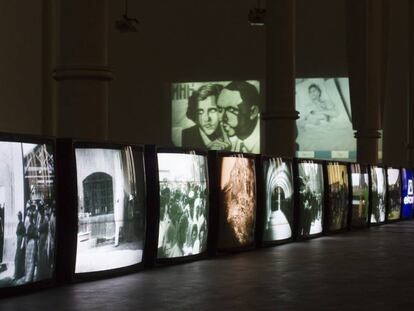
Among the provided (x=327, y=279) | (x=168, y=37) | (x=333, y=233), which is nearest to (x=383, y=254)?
(x=327, y=279)

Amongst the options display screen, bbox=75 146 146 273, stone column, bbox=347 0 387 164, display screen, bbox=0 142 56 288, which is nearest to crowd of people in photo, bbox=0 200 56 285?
display screen, bbox=0 142 56 288

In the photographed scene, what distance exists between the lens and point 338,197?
18.0 m

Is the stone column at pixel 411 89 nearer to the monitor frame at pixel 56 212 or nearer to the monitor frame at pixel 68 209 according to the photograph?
the monitor frame at pixel 68 209

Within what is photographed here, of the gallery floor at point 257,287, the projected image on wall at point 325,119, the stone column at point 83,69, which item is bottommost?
the gallery floor at point 257,287

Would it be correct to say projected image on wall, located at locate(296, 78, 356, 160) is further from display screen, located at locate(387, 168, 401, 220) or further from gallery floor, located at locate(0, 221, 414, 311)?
gallery floor, located at locate(0, 221, 414, 311)

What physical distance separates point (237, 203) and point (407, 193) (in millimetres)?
12801

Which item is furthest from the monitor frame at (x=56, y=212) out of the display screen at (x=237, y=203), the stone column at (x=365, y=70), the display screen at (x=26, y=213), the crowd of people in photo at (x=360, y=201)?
the stone column at (x=365, y=70)

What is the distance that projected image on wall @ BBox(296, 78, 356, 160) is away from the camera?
41375 millimetres

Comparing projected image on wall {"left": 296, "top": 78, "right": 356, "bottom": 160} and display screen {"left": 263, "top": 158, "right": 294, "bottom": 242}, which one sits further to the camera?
projected image on wall {"left": 296, "top": 78, "right": 356, "bottom": 160}

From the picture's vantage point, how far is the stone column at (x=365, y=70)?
29.2 metres

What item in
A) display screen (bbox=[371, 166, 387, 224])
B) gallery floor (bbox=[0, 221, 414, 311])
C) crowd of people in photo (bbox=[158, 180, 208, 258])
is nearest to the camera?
gallery floor (bbox=[0, 221, 414, 311])

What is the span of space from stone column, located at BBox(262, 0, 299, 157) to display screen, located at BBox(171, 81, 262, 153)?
22.1 m

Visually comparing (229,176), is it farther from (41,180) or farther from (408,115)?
(408,115)

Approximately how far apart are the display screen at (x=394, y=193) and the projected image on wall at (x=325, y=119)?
1771 centimetres
